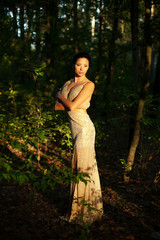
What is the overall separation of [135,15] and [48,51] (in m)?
3.59

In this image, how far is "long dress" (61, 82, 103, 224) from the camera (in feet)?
12.4

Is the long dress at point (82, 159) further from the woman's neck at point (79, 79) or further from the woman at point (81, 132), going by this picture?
the woman's neck at point (79, 79)

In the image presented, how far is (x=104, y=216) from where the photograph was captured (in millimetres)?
4316

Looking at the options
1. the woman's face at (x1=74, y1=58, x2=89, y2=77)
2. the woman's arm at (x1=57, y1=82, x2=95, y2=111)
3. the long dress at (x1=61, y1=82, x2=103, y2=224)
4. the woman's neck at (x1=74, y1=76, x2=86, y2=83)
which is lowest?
the long dress at (x1=61, y1=82, x2=103, y2=224)

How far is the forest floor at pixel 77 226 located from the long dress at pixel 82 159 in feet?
0.77

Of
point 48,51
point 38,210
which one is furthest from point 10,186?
point 48,51

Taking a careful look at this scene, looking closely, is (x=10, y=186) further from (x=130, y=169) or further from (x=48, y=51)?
(x=48, y=51)

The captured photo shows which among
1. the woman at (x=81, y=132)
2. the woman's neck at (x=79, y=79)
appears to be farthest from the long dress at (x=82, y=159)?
the woman's neck at (x=79, y=79)

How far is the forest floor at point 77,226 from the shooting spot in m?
3.51

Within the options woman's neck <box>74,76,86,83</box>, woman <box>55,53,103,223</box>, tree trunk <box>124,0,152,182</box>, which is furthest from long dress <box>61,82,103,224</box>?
tree trunk <box>124,0,152,182</box>

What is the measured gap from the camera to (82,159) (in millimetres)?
3879

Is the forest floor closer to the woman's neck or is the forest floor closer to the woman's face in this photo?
the woman's neck

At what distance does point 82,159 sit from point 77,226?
1.14 metres

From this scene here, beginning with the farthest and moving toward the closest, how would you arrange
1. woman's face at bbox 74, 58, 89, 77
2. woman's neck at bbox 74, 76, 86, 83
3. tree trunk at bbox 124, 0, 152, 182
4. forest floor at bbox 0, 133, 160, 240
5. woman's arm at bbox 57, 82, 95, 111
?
tree trunk at bbox 124, 0, 152, 182 < woman's neck at bbox 74, 76, 86, 83 < woman's face at bbox 74, 58, 89, 77 < woman's arm at bbox 57, 82, 95, 111 < forest floor at bbox 0, 133, 160, 240
